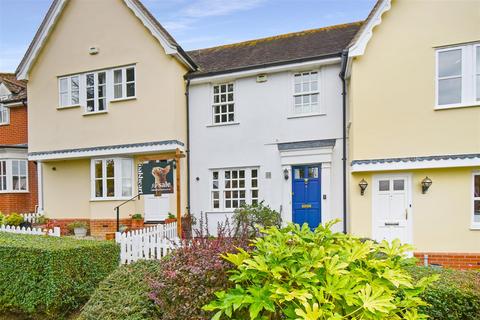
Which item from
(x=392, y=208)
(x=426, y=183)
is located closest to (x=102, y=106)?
(x=392, y=208)

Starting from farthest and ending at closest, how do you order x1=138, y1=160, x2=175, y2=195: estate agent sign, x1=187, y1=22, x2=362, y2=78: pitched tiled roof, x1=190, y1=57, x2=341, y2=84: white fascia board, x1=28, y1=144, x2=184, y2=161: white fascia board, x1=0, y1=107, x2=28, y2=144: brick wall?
x1=0, y1=107, x2=28, y2=144: brick wall < x1=28, y1=144, x2=184, y2=161: white fascia board < x1=187, y1=22, x2=362, y2=78: pitched tiled roof < x1=190, y1=57, x2=341, y2=84: white fascia board < x1=138, y1=160, x2=175, y2=195: estate agent sign

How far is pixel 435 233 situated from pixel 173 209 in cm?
857

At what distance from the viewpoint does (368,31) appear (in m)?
8.86

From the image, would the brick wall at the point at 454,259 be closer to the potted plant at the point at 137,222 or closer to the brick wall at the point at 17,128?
the potted plant at the point at 137,222

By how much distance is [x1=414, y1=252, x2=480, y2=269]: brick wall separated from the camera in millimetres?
8375

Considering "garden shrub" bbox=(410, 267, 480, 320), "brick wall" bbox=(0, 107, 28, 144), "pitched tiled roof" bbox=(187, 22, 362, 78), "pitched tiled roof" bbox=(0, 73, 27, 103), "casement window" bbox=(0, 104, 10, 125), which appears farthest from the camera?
"casement window" bbox=(0, 104, 10, 125)

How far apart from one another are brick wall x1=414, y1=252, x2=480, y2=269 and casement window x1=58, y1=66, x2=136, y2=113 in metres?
11.4

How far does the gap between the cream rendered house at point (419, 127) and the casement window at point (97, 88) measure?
8.43m

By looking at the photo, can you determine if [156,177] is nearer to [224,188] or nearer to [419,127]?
[224,188]

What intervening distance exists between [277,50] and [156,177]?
704 centimetres

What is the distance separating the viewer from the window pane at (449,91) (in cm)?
859

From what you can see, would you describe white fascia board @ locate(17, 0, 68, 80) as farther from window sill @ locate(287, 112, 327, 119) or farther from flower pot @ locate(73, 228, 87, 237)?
window sill @ locate(287, 112, 327, 119)

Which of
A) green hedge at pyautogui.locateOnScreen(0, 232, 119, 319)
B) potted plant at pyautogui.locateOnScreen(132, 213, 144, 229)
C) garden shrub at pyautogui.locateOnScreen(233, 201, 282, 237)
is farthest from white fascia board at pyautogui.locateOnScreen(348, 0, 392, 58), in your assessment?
potted plant at pyautogui.locateOnScreen(132, 213, 144, 229)

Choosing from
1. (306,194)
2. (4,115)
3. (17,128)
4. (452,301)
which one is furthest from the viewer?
(4,115)
